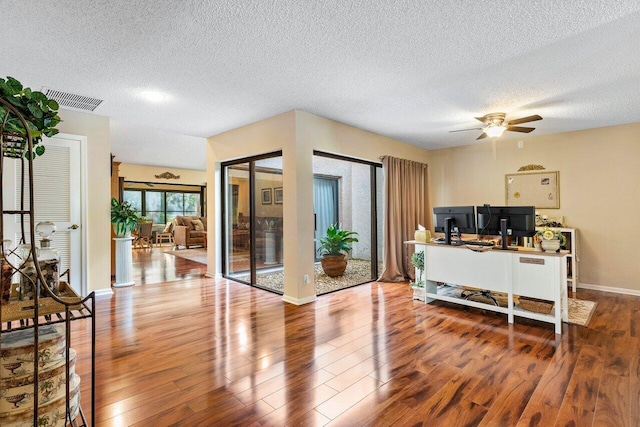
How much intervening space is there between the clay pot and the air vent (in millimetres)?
3943

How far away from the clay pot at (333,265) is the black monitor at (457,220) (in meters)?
2.06

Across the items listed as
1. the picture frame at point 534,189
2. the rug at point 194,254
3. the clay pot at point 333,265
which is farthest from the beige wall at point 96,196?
the picture frame at point 534,189

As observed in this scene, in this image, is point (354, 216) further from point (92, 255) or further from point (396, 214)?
point (92, 255)

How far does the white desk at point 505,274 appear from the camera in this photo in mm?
3277

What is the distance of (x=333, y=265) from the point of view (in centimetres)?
577

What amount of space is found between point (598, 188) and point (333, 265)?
426 cm

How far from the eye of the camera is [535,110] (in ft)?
13.8

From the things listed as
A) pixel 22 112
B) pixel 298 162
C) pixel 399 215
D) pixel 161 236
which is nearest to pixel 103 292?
pixel 298 162

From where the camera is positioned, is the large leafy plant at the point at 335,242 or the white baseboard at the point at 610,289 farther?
the large leafy plant at the point at 335,242

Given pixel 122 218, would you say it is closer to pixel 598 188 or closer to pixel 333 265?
pixel 333 265

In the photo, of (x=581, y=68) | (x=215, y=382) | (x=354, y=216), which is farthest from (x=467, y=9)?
(x=354, y=216)

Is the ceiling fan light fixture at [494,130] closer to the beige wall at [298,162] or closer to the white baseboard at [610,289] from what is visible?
the beige wall at [298,162]

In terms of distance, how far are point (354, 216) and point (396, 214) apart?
1875 millimetres

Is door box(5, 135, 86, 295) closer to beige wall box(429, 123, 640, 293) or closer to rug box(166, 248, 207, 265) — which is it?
rug box(166, 248, 207, 265)
